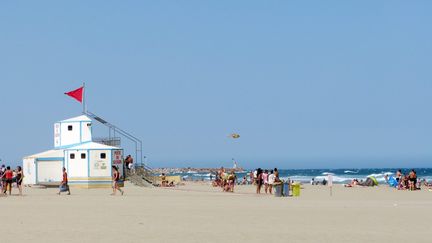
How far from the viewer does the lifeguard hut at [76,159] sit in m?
42.9

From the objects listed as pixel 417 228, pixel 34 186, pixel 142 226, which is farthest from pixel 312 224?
pixel 34 186

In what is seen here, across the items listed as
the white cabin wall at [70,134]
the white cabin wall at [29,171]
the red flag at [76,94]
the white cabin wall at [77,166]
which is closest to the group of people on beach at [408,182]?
the white cabin wall at [77,166]

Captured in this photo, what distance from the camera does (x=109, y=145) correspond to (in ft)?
154

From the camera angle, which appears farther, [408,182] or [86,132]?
[86,132]

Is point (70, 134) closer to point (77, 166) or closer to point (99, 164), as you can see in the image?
point (77, 166)

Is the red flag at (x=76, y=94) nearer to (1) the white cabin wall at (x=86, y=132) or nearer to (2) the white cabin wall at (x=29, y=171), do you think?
(1) the white cabin wall at (x=86, y=132)

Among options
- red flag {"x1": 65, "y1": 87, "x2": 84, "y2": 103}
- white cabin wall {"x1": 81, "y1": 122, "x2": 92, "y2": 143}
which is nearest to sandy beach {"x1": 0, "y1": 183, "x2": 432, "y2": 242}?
white cabin wall {"x1": 81, "y1": 122, "x2": 92, "y2": 143}

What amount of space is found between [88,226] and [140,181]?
2764cm

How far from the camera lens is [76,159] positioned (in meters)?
43.3

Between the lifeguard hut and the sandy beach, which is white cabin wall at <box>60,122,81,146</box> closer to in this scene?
the lifeguard hut

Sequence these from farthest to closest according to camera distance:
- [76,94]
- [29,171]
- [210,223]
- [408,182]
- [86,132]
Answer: [76,94] < [86,132] < [29,171] < [408,182] < [210,223]

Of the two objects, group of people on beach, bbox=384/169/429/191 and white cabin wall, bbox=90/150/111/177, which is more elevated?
white cabin wall, bbox=90/150/111/177

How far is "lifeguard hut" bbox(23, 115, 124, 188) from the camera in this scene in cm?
4294

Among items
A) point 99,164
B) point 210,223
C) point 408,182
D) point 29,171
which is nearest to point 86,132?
point 99,164
